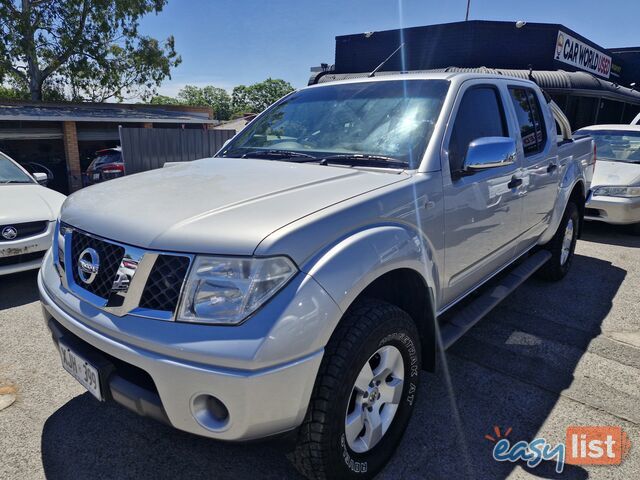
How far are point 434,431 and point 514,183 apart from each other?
176cm

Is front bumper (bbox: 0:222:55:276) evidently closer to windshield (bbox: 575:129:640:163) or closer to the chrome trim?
the chrome trim

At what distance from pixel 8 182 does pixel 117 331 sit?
16.2 ft

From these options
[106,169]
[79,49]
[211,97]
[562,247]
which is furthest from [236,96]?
[562,247]

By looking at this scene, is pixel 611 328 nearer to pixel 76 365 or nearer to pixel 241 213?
pixel 241 213

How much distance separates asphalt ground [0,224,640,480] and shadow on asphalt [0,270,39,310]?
0.41 ft

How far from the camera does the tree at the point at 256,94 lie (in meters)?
99.8

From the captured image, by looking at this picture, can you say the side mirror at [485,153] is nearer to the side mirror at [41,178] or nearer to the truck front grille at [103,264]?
the truck front grille at [103,264]

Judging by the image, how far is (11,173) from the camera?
5801 millimetres

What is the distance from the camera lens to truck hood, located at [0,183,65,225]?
4617 mm

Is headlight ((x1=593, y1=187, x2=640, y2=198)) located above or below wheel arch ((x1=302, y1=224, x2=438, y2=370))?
below

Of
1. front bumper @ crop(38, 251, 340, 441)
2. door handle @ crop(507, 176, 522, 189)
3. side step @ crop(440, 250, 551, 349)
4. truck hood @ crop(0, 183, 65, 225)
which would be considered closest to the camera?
front bumper @ crop(38, 251, 340, 441)

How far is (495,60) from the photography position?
18.0 metres

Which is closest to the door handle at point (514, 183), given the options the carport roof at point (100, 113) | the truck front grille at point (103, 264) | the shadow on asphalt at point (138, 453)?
the shadow on asphalt at point (138, 453)

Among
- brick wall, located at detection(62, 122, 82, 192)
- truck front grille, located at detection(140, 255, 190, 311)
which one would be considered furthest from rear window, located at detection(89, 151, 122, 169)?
truck front grille, located at detection(140, 255, 190, 311)
